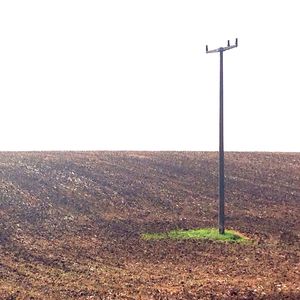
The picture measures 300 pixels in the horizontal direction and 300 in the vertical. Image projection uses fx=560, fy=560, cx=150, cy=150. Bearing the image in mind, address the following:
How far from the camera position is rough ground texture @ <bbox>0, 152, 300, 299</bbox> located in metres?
14.9

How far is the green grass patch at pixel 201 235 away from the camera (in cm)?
2095

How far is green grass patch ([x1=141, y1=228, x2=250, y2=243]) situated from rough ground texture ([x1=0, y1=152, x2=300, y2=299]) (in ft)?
1.84

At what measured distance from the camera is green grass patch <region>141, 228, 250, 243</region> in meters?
21.0

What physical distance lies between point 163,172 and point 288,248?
1311cm

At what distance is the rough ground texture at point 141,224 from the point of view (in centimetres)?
1488

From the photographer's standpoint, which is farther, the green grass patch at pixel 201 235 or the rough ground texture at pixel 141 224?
the green grass patch at pixel 201 235

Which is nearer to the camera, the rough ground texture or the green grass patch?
the rough ground texture

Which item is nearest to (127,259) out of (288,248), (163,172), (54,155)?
(288,248)

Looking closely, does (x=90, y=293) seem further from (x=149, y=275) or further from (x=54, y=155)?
(x=54, y=155)

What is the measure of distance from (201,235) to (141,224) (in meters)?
3.10

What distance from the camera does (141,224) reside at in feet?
76.9

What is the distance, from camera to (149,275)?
1603 cm

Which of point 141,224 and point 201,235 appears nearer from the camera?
point 201,235

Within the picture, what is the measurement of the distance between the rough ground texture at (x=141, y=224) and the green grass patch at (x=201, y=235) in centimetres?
56
